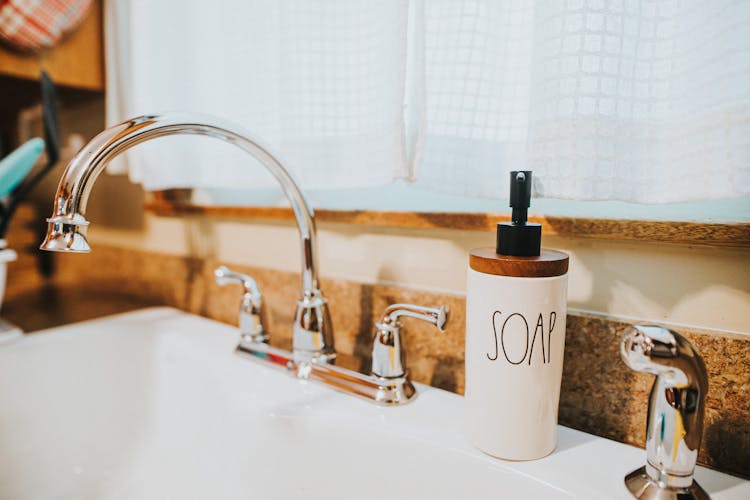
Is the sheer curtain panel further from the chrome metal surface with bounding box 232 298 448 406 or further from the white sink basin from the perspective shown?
the white sink basin

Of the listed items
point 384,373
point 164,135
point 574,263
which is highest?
point 164,135

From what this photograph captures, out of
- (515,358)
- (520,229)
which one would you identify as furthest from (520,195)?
(515,358)

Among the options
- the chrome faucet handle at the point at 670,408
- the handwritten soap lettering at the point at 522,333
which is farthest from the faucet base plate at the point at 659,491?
the handwritten soap lettering at the point at 522,333

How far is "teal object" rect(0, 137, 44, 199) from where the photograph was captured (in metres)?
0.67

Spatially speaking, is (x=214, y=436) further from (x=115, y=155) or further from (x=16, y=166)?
(x=16, y=166)

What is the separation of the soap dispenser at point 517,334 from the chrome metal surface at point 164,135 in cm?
22

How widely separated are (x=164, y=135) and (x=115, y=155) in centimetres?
5

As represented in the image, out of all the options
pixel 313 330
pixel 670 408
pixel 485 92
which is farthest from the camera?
pixel 313 330

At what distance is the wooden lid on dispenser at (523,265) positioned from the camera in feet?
1.16

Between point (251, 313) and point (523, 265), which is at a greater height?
point (523, 265)

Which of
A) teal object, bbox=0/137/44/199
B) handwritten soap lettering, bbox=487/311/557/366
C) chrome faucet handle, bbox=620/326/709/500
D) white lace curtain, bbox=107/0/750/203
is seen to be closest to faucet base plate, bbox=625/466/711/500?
chrome faucet handle, bbox=620/326/709/500

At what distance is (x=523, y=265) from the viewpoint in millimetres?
354

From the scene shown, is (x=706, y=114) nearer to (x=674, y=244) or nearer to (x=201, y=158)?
(x=674, y=244)

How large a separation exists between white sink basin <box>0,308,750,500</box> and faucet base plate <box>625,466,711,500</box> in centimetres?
2
